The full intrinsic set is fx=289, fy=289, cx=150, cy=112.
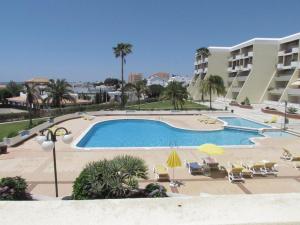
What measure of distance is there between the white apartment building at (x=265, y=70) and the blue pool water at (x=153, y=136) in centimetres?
2518

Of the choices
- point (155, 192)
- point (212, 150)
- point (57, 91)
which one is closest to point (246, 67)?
point (57, 91)

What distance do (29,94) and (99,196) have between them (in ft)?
97.9

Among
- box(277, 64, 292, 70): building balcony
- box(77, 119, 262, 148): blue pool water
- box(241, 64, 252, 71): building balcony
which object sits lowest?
box(77, 119, 262, 148): blue pool water

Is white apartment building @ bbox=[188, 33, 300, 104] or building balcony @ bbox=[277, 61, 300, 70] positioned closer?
building balcony @ bbox=[277, 61, 300, 70]

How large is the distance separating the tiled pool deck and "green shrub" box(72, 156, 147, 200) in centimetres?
421

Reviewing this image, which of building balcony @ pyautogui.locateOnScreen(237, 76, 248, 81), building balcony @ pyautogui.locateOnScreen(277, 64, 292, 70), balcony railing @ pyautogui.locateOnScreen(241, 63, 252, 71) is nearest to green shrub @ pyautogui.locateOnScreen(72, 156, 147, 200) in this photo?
building balcony @ pyautogui.locateOnScreen(277, 64, 292, 70)

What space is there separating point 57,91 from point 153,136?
25635 millimetres

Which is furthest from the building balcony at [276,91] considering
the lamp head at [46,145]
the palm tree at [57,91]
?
the lamp head at [46,145]

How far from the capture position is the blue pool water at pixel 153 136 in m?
24.8

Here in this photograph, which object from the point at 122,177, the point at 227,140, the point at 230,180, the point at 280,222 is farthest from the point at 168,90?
the point at 280,222

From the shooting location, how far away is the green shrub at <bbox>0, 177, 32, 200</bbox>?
7.94 meters

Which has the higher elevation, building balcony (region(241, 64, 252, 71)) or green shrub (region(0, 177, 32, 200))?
building balcony (region(241, 64, 252, 71))

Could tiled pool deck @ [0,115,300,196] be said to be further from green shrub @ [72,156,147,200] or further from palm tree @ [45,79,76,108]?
palm tree @ [45,79,76,108]

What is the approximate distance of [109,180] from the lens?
8.03 m
